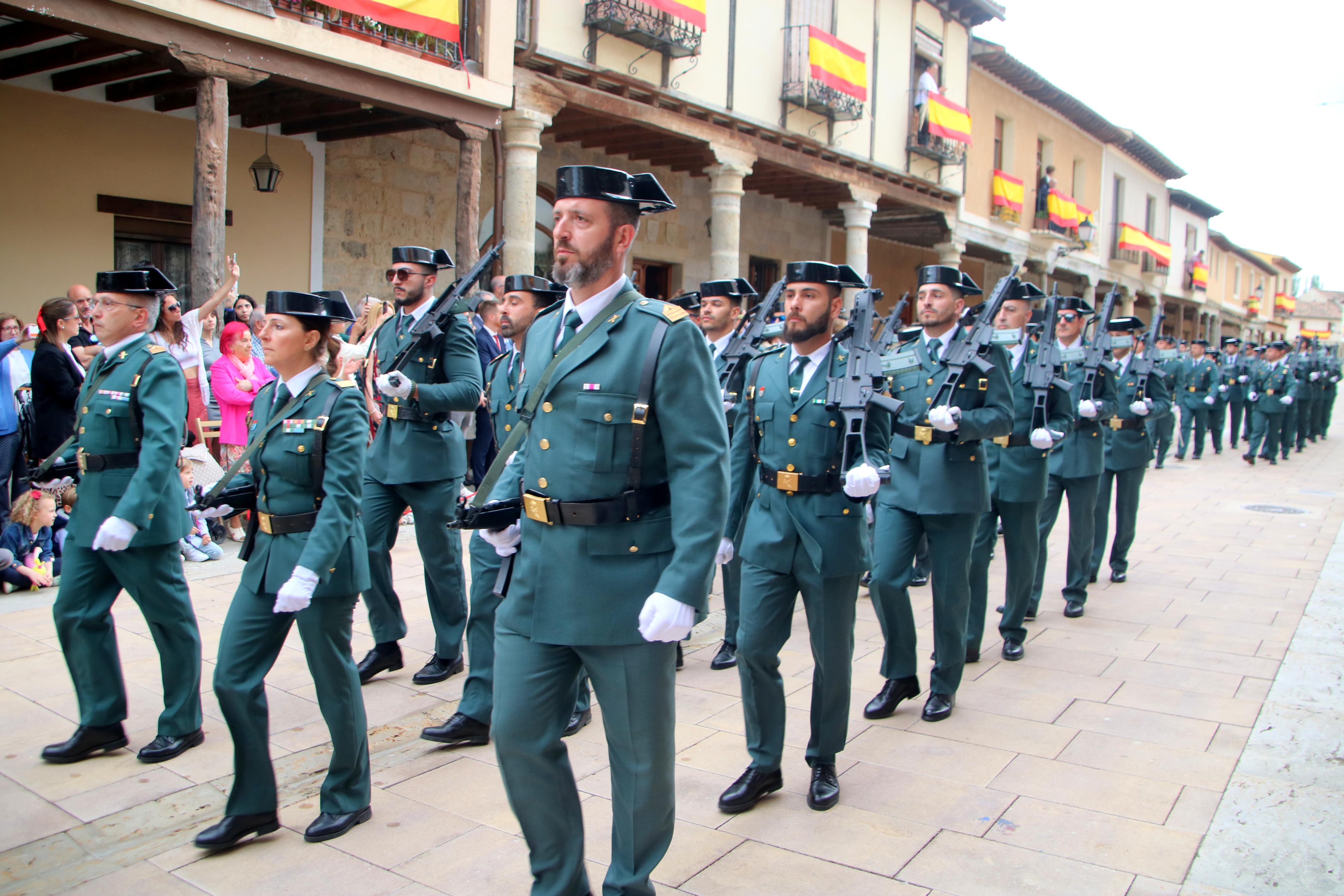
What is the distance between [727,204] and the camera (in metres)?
15.3

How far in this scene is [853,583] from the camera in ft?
12.5

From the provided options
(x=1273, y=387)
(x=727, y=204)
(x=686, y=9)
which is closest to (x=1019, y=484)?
(x=686, y=9)

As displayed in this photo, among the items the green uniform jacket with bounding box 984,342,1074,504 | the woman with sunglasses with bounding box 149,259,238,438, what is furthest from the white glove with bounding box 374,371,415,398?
the green uniform jacket with bounding box 984,342,1074,504

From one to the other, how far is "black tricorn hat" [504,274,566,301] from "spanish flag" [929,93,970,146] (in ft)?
54.8

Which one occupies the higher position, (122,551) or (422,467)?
(422,467)

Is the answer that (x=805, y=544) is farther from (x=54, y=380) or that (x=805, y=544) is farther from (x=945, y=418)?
(x=54, y=380)

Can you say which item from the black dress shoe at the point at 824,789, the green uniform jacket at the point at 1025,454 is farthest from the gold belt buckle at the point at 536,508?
the green uniform jacket at the point at 1025,454

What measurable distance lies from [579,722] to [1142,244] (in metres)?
33.3

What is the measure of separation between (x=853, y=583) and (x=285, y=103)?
31.9 ft

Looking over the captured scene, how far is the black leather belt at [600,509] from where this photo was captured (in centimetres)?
258

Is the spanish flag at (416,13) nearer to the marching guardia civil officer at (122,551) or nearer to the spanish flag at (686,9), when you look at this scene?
the spanish flag at (686,9)

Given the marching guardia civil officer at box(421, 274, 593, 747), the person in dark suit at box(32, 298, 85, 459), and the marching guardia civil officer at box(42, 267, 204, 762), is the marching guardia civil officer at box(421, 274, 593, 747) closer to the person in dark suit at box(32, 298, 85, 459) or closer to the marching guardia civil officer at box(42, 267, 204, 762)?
the marching guardia civil officer at box(42, 267, 204, 762)

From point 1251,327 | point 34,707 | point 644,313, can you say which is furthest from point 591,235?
point 1251,327

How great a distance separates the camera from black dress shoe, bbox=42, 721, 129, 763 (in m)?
3.99
